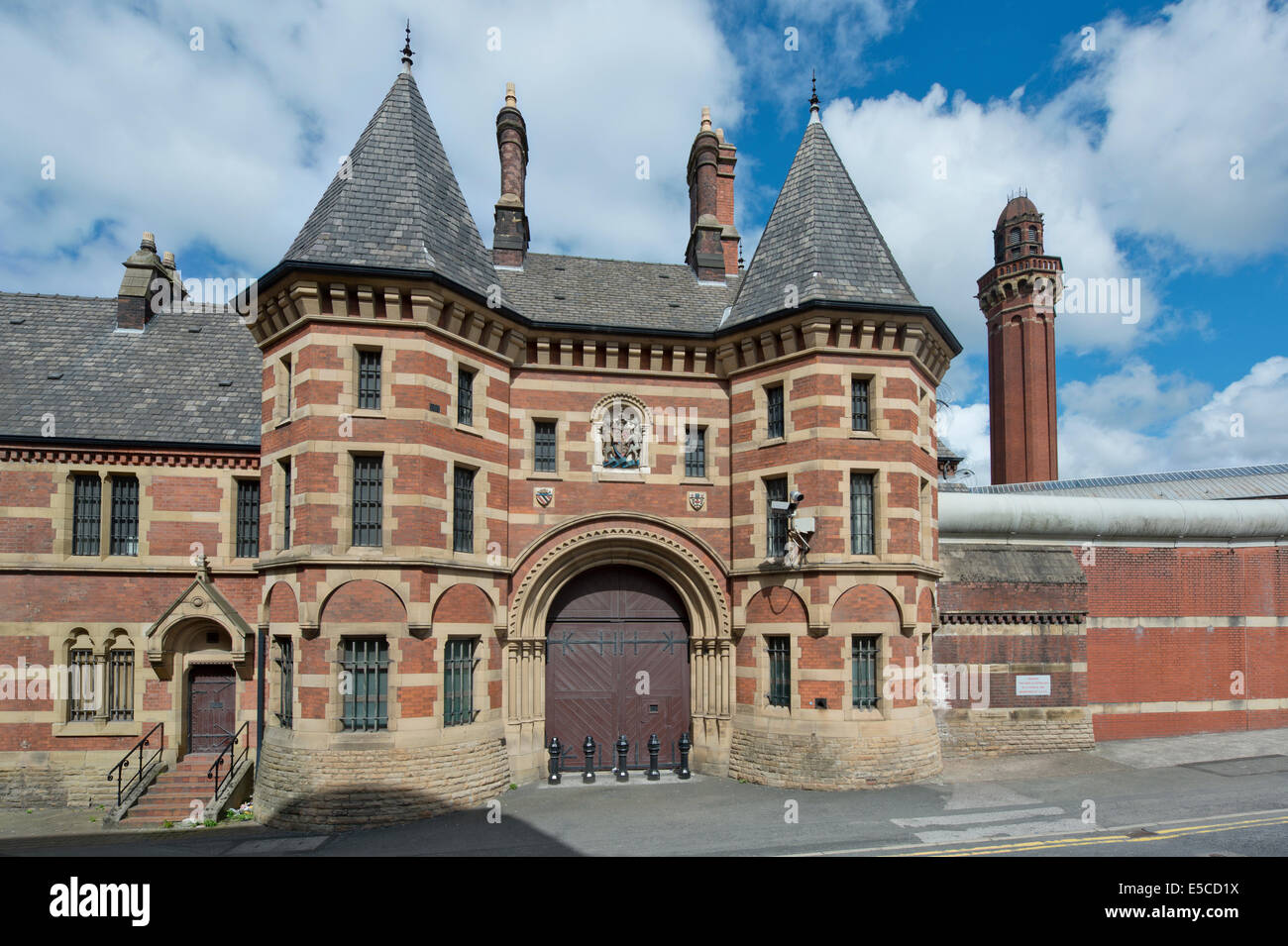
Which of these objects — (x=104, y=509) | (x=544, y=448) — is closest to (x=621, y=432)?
(x=544, y=448)

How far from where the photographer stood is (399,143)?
18.2 metres

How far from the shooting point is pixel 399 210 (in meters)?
17.2

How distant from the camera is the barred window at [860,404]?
18.2m

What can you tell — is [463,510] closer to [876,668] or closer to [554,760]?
[554,760]

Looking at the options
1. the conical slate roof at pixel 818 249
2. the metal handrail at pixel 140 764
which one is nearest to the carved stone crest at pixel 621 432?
the conical slate roof at pixel 818 249

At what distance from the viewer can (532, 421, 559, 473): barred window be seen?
62.0 feet

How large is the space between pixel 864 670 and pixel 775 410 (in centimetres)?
606

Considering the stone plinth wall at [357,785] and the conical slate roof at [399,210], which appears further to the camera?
the conical slate roof at [399,210]

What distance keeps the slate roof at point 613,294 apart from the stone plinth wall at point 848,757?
9494mm

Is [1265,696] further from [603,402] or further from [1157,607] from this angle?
[603,402]

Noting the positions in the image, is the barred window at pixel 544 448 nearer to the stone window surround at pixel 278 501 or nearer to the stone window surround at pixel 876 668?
the stone window surround at pixel 278 501

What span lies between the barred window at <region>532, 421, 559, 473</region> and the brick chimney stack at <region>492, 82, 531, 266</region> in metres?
5.46
